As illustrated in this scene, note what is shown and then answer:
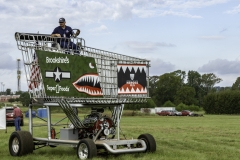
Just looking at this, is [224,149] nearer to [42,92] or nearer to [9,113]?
[42,92]

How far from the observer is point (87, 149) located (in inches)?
427

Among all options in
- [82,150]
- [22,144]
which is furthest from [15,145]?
[82,150]

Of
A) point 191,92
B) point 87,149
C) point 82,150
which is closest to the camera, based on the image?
point 87,149

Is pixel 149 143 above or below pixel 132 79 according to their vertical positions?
below

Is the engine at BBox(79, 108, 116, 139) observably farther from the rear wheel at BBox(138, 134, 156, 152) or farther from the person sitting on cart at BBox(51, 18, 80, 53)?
the person sitting on cart at BBox(51, 18, 80, 53)

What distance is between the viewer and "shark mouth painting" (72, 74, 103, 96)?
11766 millimetres

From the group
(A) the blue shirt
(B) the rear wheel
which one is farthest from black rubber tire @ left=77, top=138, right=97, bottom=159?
(A) the blue shirt

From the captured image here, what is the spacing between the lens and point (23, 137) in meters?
12.1

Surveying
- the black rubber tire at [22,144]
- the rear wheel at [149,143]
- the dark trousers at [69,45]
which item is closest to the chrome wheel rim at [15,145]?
the black rubber tire at [22,144]

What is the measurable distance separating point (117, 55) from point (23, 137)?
307cm

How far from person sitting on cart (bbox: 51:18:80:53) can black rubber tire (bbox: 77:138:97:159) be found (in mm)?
2497

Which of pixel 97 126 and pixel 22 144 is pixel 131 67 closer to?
pixel 97 126

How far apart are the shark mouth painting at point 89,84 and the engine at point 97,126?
590 millimetres

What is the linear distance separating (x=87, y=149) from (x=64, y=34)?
3219mm
